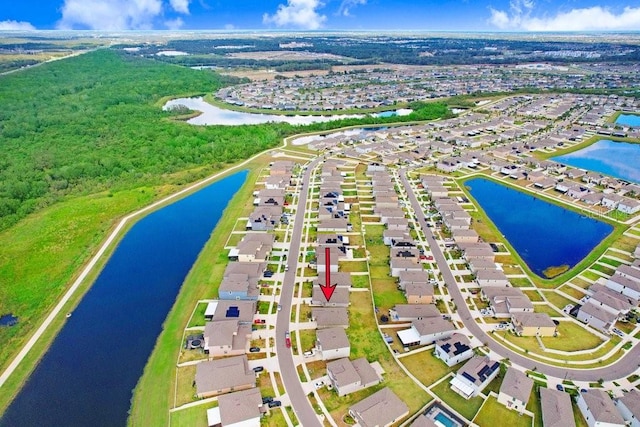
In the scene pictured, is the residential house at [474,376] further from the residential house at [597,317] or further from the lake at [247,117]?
the lake at [247,117]

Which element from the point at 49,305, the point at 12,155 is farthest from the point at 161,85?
the point at 49,305

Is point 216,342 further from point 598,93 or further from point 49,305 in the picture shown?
point 598,93

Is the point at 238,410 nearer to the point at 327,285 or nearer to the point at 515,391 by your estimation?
the point at 327,285

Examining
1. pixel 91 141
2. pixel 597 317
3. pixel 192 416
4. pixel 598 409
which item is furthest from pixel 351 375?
pixel 91 141

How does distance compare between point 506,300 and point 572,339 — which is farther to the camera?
point 506,300

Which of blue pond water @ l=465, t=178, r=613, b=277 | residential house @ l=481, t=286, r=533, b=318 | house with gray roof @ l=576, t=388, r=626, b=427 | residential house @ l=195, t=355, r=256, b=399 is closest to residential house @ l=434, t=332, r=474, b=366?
residential house @ l=481, t=286, r=533, b=318

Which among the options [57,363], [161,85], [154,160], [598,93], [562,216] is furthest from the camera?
[161,85]

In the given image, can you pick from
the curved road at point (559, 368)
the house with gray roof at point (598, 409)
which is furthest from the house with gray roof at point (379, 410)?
the house with gray roof at point (598, 409)
